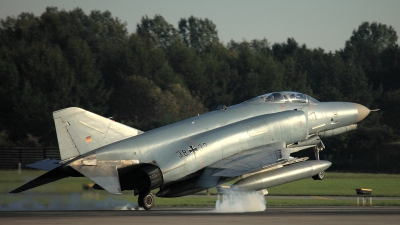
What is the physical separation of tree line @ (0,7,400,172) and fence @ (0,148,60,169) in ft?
27.1

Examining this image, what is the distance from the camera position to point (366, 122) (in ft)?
209

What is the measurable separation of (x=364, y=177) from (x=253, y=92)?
123 ft

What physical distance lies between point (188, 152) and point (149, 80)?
5276 cm

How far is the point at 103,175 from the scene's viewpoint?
72.3ft

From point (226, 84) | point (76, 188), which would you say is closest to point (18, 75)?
point (226, 84)

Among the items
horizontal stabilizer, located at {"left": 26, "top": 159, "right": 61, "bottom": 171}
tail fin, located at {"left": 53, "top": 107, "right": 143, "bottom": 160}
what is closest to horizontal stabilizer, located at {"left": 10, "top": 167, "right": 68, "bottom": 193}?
tail fin, located at {"left": 53, "top": 107, "right": 143, "bottom": 160}

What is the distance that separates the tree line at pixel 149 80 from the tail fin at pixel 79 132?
107 feet

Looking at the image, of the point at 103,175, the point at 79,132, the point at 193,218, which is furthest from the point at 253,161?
the point at 79,132

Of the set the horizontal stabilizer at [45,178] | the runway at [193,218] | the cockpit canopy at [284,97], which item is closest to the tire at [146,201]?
the runway at [193,218]

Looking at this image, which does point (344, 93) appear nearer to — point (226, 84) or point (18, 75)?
point (226, 84)

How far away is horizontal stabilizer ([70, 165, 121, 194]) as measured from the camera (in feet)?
70.5

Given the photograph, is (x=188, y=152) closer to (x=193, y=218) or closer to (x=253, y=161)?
(x=253, y=161)

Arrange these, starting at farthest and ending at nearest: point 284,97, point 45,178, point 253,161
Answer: point 284,97, point 253,161, point 45,178

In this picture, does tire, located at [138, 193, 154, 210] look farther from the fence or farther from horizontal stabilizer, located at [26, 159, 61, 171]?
the fence
